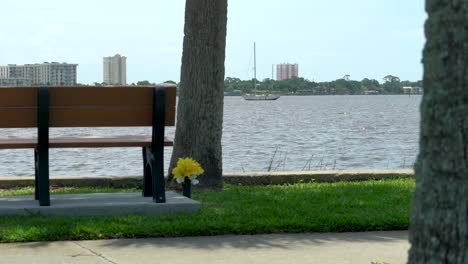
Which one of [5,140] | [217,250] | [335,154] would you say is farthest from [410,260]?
[335,154]

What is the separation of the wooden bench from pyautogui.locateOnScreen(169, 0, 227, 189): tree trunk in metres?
1.60

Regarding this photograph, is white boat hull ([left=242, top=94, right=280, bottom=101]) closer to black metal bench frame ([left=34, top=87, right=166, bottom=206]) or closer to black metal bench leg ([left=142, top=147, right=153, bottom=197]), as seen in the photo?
black metal bench leg ([left=142, top=147, right=153, bottom=197])

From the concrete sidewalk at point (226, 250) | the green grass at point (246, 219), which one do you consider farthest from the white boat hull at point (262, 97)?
the concrete sidewalk at point (226, 250)

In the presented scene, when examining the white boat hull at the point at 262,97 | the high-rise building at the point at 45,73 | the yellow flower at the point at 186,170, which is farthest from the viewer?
the white boat hull at the point at 262,97

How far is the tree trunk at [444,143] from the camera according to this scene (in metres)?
3.26

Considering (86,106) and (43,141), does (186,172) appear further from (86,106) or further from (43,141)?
(43,141)

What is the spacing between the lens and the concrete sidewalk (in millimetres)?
5902

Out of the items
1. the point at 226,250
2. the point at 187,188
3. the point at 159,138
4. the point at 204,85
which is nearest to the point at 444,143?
the point at 226,250

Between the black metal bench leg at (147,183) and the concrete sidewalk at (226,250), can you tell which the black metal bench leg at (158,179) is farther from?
the concrete sidewalk at (226,250)

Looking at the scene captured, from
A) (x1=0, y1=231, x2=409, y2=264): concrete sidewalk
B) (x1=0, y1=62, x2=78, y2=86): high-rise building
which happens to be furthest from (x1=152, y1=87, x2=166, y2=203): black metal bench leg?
(x1=0, y1=62, x2=78, y2=86): high-rise building

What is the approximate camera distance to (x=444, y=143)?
3.30m

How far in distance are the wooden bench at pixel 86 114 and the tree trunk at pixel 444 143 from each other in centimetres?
462

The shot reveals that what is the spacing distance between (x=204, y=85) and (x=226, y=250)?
3679mm

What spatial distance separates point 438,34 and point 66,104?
498cm
